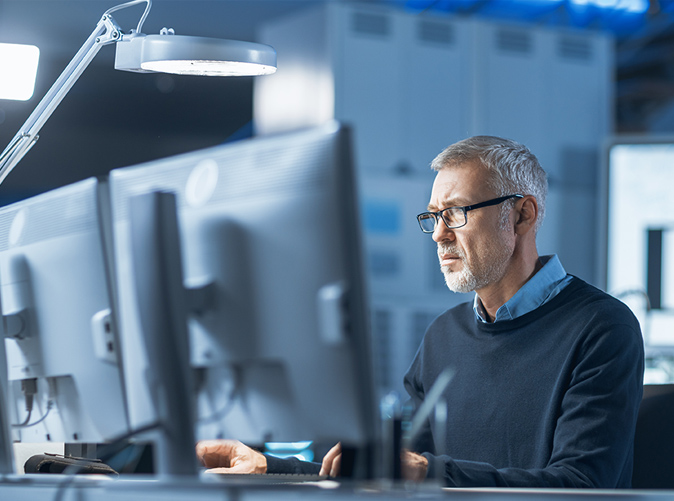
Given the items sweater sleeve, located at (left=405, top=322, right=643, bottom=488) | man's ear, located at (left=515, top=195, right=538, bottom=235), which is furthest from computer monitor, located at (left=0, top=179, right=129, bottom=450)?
man's ear, located at (left=515, top=195, right=538, bottom=235)

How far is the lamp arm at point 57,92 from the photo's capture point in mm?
1549

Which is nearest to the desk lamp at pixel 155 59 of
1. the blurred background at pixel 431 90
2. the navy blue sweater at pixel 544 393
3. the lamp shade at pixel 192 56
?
the lamp shade at pixel 192 56

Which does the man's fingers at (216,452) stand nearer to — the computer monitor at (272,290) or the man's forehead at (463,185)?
the computer monitor at (272,290)

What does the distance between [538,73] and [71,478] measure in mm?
3708

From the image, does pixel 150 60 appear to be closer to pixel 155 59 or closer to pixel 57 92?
pixel 155 59

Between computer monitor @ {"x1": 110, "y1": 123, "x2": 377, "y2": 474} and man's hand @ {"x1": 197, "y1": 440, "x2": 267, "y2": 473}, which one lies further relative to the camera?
man's hand @ {"x1": 197, "y1": 440, "x2": 267, "y2": 473}

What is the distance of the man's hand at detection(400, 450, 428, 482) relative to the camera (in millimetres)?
1090

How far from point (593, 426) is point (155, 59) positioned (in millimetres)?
984

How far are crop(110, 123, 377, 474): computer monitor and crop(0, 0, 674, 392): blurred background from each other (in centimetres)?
255

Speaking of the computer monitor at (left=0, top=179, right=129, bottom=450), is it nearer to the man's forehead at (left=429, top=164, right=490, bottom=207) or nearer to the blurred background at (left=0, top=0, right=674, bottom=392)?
the man's forehead at (left=429, top=164, right=490, bottom=207)

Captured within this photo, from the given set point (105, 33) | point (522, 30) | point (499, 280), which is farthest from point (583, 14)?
point (105, 33)

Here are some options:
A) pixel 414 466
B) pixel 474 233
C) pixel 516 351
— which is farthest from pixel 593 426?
pixel 474 233

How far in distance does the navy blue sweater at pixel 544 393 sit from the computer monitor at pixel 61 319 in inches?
20.7

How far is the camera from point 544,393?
5.47ft
